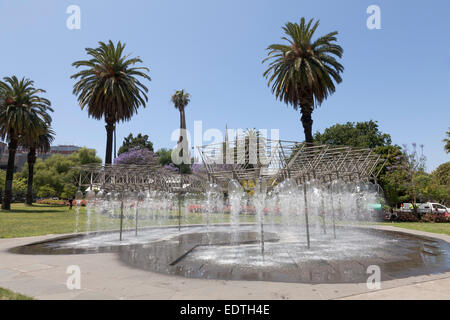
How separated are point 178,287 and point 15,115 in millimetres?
39152

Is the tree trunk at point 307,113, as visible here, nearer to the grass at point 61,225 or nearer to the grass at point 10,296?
the grass at point 61,225

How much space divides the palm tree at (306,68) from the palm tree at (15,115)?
31.4 meters

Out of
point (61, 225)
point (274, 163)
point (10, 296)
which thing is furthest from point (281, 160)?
point (61, 225)

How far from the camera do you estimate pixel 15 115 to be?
1350 inches

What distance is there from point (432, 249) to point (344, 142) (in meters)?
41.4

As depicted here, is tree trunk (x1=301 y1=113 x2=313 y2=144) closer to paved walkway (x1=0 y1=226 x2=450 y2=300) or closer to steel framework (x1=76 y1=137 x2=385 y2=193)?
steel framework (x1=76 y1=137 x2=385 y2=193)

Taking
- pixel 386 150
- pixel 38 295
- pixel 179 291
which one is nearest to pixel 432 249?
pixel 179 291

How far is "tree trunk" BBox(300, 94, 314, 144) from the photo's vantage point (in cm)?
2486

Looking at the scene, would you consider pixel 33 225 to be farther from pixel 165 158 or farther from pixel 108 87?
pixel 165 158

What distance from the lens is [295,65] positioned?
82.4ft

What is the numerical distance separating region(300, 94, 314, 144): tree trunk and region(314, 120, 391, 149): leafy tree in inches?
945
